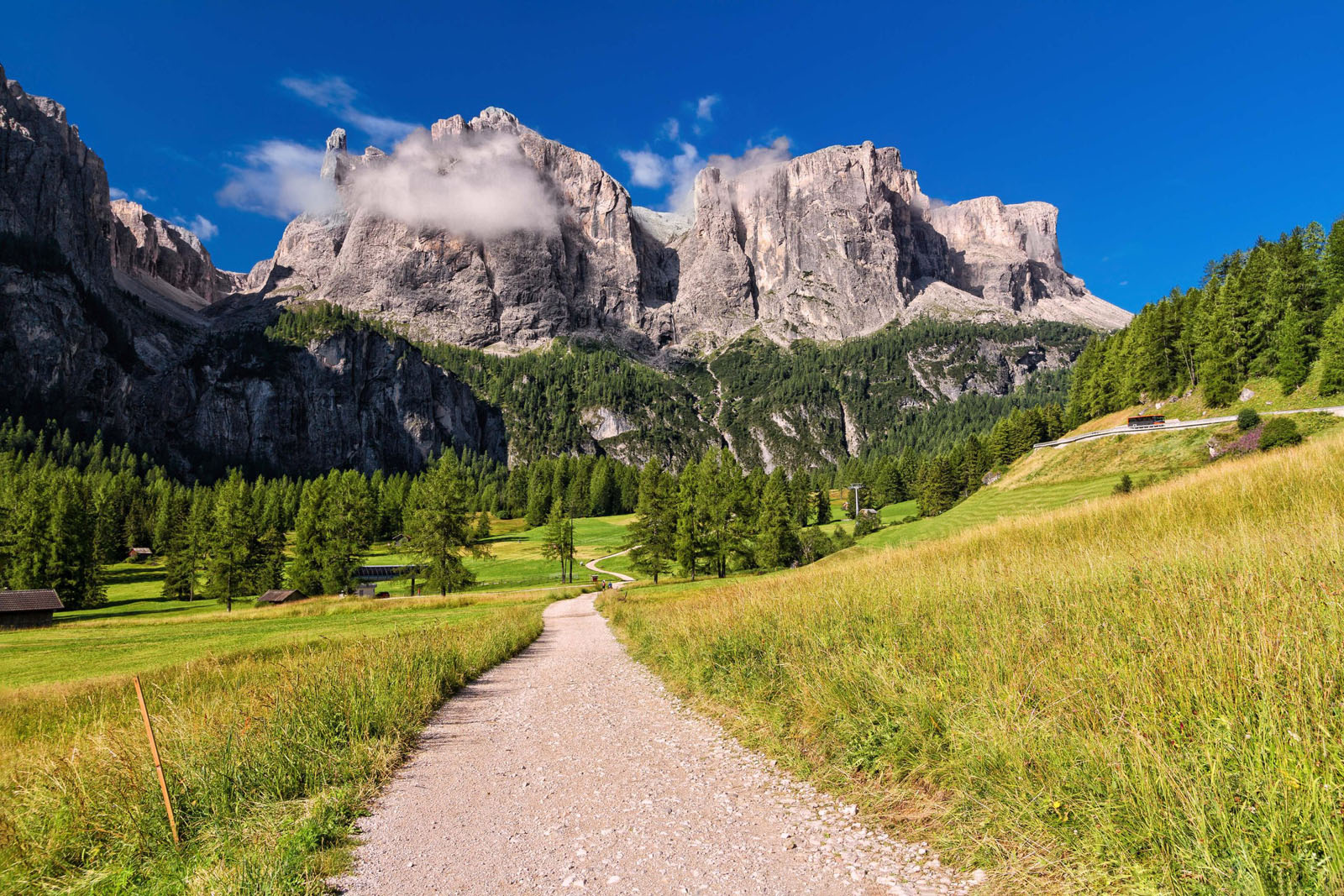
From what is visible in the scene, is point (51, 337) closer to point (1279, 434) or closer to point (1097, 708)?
point (1097, 708)

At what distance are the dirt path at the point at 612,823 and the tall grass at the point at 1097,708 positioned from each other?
55 centimetres

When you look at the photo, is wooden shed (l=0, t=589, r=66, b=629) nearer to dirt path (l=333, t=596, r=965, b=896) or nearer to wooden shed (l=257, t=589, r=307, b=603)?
wooden shed (l=257, t=589, r=307, b=603)

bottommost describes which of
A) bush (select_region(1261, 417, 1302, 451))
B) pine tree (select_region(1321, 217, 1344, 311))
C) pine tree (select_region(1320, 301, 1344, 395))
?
bush (select_region(1261, 417, 1302, 451))

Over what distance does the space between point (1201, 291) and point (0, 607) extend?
109m

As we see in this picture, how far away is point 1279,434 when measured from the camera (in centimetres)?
3039

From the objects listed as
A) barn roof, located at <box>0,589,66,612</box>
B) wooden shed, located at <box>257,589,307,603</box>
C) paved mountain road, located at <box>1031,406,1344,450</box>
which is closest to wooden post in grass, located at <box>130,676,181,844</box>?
paved mountain road, located at <box>1031,406,1344,450</box>

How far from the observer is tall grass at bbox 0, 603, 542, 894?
4656mm

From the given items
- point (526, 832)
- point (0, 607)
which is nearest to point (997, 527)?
point (526, 832)

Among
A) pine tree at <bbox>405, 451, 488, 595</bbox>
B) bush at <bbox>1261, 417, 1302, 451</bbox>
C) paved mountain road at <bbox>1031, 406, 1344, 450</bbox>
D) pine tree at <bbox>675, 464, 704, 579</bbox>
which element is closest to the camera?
bush at <bbox>1261, 417, 1302, 451</bbox>

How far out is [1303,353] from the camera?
4425 cm

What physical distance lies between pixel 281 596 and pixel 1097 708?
2432 inches

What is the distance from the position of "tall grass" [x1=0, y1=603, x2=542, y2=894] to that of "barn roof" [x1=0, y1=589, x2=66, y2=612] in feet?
157

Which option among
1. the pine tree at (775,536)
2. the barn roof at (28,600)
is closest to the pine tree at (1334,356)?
the pine tree at (775,536)

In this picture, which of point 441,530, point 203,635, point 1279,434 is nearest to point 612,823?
point 203,635
